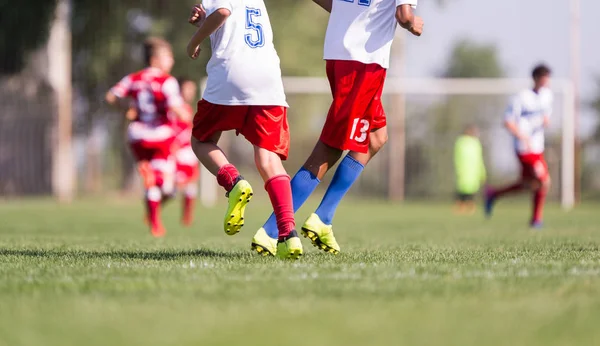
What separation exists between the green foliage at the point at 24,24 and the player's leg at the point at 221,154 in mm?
20778

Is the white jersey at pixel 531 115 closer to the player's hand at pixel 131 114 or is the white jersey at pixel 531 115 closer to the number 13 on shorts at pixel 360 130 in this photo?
the player's hand at pixel 131 114

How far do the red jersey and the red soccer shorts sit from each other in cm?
246

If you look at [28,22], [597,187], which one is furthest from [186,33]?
[597,187]

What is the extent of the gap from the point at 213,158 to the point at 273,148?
1.38 ft

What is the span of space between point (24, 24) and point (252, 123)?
70.4 feet

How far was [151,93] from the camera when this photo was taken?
11023mm

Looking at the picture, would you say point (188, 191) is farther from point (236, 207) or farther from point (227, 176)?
point (236, 207)

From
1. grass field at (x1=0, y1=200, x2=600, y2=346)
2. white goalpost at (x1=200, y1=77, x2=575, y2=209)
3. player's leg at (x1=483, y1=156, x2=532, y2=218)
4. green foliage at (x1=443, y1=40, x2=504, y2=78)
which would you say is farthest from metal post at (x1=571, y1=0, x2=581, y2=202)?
green foliage at (x1=443, y1=40, x2=504, y2=78)

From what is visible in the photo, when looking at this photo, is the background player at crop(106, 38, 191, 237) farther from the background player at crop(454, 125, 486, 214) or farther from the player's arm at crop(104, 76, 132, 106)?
the background player at crop(454, 125, 486, 214)

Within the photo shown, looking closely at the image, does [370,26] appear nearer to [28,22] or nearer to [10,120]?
[28,22]

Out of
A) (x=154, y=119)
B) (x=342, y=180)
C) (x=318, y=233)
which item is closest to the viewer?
(x=318, y=233)

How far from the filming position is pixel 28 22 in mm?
26266

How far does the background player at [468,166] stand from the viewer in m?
25.7

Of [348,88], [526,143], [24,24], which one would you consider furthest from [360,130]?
[24,24]
